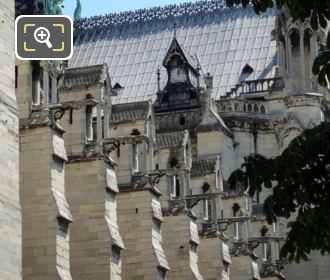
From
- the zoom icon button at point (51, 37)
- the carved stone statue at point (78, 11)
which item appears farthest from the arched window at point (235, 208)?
the zoom icon button at point (51, 37)

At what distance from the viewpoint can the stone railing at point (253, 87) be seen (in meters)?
72.2

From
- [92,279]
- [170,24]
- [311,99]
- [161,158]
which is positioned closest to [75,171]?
[92,279]

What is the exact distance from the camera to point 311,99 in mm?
70562

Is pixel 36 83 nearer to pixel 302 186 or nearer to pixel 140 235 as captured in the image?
pixel 140 235

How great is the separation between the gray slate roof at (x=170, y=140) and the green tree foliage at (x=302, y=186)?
113ft

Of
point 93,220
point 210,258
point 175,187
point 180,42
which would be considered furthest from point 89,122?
point 180,42

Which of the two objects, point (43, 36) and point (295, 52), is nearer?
point (43, 36)

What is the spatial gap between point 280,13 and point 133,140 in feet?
85.6

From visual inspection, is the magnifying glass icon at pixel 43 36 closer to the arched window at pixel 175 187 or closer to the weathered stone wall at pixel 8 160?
the weathered stone wall at pixel 8 160

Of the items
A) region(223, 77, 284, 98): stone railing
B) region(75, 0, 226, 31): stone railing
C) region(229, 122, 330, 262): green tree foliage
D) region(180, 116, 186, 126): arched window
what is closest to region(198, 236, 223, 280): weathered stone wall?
region(180, 116, 186, 126): arched window

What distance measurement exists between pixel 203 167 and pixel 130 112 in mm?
9456

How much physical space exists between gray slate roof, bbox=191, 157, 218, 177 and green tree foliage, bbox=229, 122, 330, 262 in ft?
124

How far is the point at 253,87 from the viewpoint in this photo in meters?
72.8

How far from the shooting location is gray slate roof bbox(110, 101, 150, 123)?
169 ft
